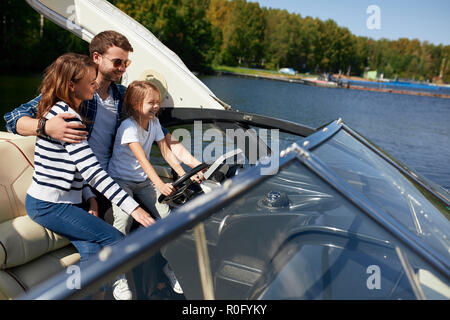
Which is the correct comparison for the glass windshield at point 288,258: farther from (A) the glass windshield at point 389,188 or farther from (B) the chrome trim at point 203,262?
(A) the glass windshield at point 389,188

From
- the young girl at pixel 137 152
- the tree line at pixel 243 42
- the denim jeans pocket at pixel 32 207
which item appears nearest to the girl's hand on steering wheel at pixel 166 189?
the young girl at pixel 137 152

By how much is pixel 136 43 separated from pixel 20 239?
8.03ft

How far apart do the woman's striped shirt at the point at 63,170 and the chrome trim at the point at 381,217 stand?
0.92 meters

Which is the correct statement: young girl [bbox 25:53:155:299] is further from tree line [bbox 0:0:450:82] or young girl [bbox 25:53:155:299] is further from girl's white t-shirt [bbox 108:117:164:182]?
tree line [bbox 0:0:450:82]

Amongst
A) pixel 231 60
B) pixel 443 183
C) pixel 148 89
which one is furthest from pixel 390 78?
pixel 148 89

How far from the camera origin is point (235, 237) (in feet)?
3.75

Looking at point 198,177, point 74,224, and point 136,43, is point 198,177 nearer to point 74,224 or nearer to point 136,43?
point 74,224

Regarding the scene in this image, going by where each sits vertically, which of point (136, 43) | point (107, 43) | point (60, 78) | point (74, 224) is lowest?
point (74, 224)

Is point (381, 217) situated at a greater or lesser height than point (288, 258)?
greater

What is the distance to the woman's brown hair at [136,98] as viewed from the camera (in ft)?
7.39

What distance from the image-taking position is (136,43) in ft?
11.9

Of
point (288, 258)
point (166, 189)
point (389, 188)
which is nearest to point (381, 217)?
point (288, 258)
